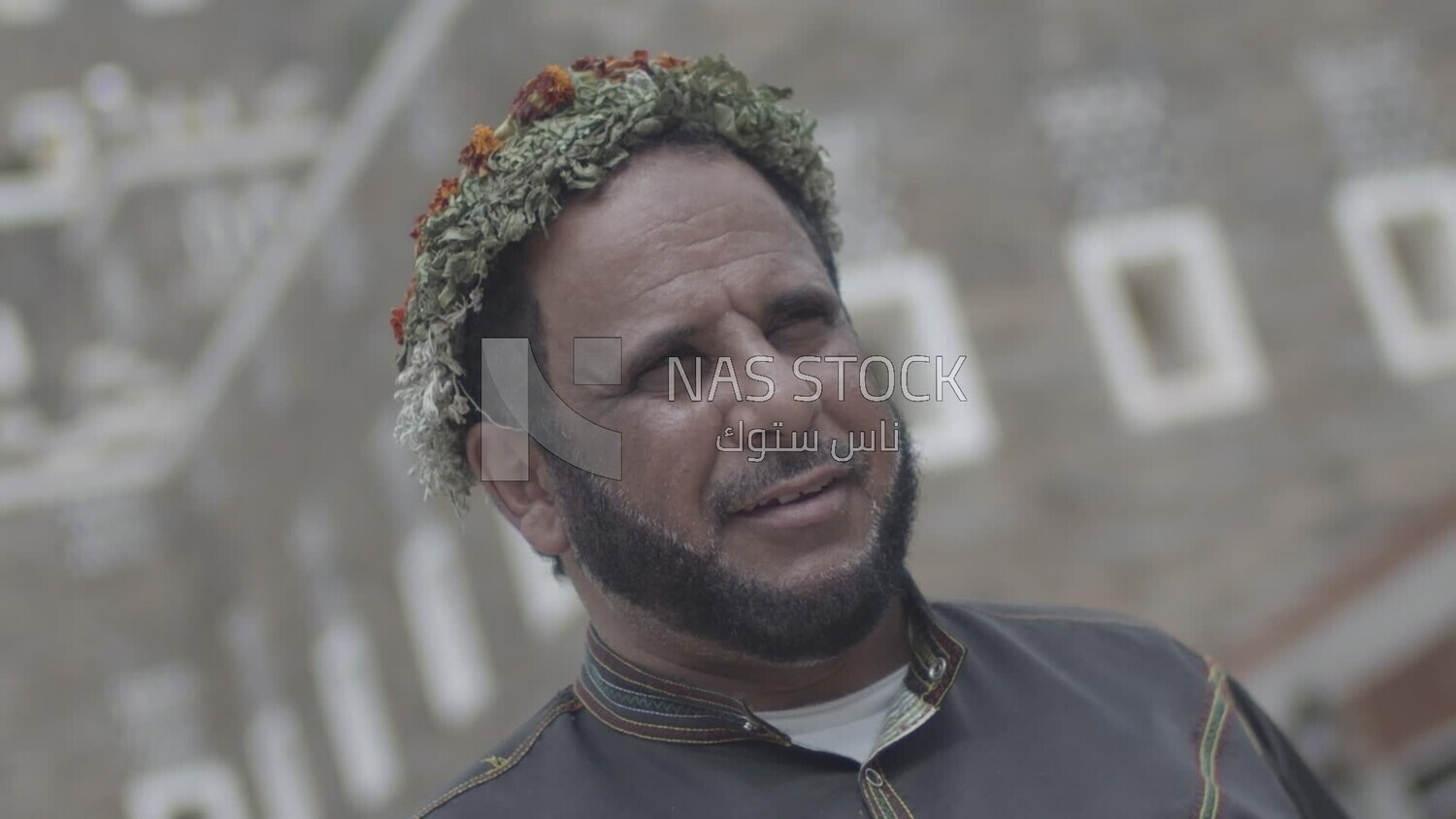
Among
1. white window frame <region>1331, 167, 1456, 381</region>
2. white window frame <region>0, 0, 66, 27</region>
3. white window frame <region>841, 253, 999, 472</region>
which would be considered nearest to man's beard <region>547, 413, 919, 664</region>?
white window frame <region>841, 253, 999, 472</region>

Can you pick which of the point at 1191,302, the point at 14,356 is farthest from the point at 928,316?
the point at 14,356

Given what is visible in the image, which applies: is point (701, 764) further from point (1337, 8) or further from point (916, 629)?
point (1337, 8)

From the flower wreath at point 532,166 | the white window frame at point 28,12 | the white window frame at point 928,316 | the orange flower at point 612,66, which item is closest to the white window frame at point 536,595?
the white window frame at point 928,316

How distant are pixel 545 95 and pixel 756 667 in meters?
0.90

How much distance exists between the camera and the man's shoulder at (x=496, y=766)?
2279mm

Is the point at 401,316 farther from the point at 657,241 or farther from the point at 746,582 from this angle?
the point at 746,582

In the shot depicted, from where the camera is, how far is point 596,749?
7.62ft

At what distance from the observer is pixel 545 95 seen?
8.22ft

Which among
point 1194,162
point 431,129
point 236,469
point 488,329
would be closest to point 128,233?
point 236,469

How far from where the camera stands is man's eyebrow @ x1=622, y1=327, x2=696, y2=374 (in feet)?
7.40

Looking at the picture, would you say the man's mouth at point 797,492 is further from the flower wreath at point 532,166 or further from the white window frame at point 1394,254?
the white window frame at point 1394,254

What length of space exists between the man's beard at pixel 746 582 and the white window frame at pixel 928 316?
28.2ft

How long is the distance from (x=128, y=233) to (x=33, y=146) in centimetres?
287

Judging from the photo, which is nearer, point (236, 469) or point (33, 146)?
point (236, 469)
